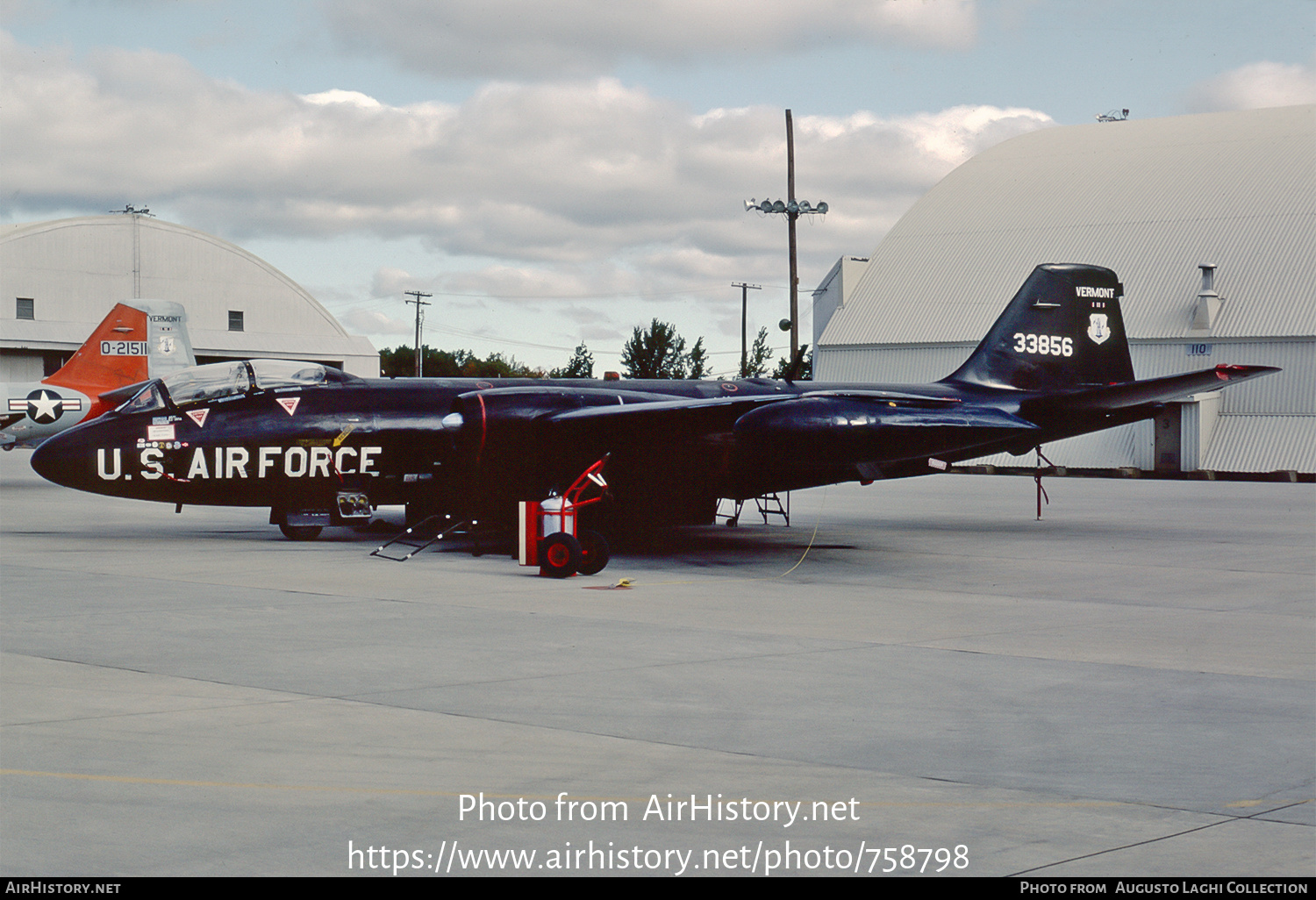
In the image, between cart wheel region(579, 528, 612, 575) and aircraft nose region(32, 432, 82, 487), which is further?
aircraft nose region(32, 432, 82, 487)

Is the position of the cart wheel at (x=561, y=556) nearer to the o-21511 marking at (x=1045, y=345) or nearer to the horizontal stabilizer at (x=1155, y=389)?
the horizontal stabilizer at (x=1155, y=389)

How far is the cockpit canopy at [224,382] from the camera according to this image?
59.2 feet

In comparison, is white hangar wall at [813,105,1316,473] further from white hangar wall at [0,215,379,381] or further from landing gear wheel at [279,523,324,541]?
landing gear wheel at [279,523,324,541]

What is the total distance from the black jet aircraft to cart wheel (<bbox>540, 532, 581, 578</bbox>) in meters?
2.31

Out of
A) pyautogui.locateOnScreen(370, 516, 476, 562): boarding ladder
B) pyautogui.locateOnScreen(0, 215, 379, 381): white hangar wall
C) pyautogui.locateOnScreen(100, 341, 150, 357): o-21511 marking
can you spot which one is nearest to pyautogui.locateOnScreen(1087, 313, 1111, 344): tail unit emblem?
pyautogui.locateOnScreen(370, 516, 476, 562): boarding ladder

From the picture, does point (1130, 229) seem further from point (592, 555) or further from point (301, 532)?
point (592, 555)

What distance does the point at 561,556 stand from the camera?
15039 mm

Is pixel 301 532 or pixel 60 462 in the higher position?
pixel 60 462

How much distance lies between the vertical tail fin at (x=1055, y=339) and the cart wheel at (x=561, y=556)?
10054 mm

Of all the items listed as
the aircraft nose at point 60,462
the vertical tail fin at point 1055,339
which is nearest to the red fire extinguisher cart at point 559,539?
the aircraft nose at point 60,462

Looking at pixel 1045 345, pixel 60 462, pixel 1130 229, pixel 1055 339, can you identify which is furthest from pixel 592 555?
pixel 1130 229

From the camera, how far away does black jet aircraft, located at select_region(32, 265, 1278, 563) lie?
16828mm

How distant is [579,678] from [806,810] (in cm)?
342

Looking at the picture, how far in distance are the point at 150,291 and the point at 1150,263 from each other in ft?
158
